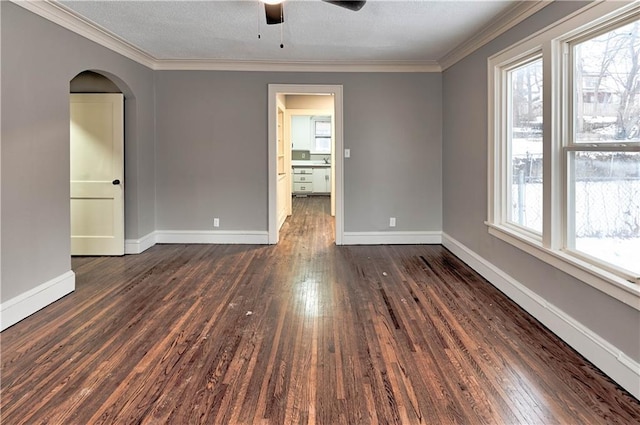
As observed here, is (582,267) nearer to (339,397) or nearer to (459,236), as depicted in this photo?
(339,397)

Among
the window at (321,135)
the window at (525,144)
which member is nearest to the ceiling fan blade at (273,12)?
the window at (525,144)

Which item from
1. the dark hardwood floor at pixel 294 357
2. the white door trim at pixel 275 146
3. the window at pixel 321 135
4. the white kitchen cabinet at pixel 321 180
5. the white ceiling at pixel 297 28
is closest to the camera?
the dark hardwood floor at pixel 294 357

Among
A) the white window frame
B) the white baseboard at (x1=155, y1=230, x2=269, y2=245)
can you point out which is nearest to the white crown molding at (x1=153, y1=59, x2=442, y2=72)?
the white window frame

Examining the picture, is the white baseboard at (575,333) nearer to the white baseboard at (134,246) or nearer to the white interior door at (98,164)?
the white baseboard at (134,246)

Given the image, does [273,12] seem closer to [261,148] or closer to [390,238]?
[261,148]

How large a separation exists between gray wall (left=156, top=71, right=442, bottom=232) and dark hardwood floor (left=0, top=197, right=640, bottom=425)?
1.62 m

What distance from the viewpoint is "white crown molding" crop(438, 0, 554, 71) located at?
10.3 feet

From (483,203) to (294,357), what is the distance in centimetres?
265

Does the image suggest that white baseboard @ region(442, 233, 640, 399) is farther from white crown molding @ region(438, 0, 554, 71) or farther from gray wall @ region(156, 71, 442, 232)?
white crown molding @ region(438, 0, 554, 71)

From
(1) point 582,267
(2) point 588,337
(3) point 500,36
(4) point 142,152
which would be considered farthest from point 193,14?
(2) point 588,337

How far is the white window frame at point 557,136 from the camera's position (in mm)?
2303

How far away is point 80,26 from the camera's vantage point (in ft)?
12.3

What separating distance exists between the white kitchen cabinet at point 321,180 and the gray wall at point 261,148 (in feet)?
20.7

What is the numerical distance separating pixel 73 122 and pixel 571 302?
5.16 meters
